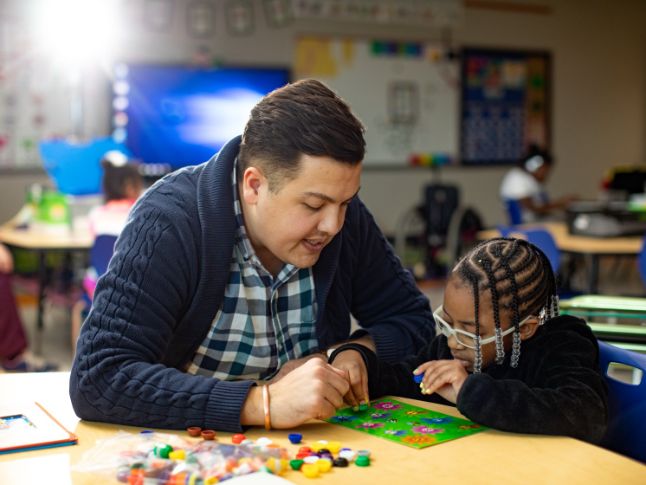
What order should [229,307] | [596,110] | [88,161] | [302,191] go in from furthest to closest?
[596,110] < [88,161] < [229,307] < [302,191]

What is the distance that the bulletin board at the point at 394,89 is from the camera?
8.20m

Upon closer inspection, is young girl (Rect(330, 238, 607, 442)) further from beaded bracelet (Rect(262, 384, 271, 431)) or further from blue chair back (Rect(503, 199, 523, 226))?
blue chair back (Rect(503, 199, 523, 226))

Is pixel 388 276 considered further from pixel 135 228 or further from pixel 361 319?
pixel 135 228

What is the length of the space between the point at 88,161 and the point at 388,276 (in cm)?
385

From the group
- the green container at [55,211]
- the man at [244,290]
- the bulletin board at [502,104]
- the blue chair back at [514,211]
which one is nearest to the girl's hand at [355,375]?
the man at [244,290]

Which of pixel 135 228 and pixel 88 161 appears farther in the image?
pixel 88 161

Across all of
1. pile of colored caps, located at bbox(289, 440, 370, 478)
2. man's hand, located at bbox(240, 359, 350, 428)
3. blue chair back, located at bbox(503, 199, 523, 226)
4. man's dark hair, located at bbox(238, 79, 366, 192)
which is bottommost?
blue chair back, located at bbox(503, 199, 523, 226)

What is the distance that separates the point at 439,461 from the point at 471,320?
38 cm

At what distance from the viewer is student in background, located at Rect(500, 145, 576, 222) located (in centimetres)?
690

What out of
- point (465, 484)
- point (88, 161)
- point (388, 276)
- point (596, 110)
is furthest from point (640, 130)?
point (465, 484)

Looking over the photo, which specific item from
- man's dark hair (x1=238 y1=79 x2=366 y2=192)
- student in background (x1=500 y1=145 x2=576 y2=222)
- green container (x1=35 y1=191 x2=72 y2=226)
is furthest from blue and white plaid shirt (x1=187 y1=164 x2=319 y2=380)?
student in background (x1=500 y1=145 x2=576 y2=222)

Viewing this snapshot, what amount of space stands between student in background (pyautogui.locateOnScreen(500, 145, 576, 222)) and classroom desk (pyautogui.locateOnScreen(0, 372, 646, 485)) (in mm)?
5570

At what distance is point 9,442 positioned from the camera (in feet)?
4.24

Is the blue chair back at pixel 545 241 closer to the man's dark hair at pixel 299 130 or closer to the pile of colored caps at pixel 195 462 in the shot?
the man's dark hair at pixel 299 130
